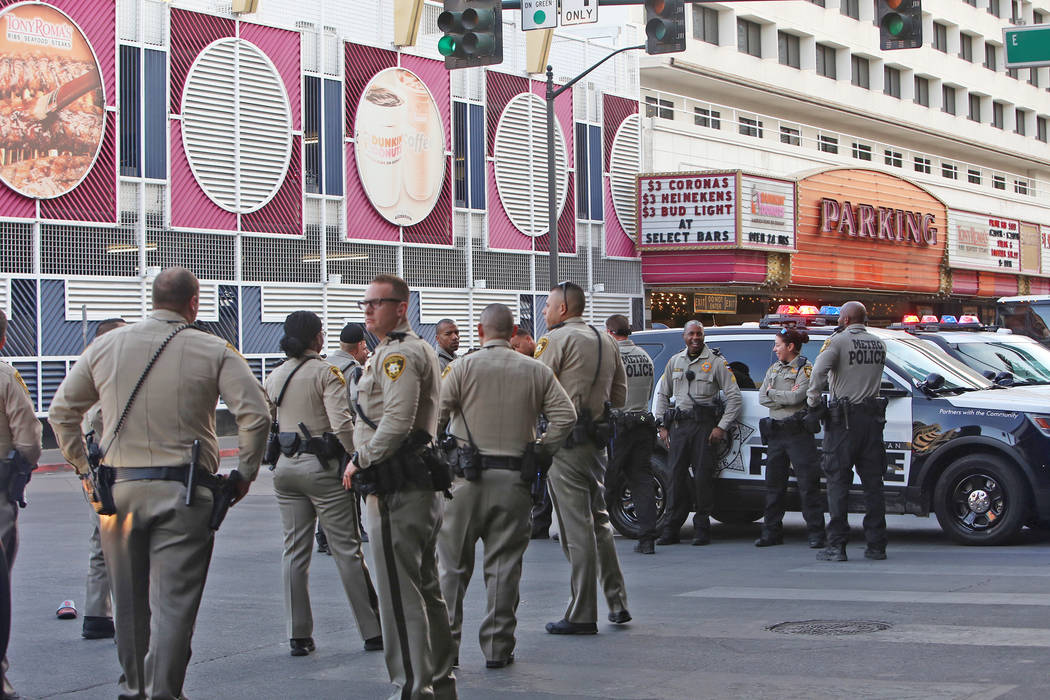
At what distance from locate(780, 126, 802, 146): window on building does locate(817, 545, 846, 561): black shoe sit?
3453 cm

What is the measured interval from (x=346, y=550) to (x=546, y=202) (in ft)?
83.0

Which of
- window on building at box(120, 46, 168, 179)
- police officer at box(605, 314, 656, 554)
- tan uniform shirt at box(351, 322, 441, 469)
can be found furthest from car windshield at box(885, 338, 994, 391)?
window on building at box(120, 46, 168, 179)

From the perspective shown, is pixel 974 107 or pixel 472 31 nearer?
pixel 472 31

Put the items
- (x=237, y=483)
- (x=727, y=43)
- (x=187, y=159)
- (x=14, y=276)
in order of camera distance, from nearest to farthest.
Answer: (x=237, y=483), (x=14, y=276), (x=187, y=159), (x=727, y=43)

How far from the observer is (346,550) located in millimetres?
7824

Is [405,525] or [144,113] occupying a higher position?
[144,113]

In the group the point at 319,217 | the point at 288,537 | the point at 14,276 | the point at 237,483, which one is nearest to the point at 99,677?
the point at 288,537

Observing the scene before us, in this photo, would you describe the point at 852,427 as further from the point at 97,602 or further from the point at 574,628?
the point at 97,602

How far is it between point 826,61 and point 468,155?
21.2 metres

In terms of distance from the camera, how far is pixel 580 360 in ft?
28.5

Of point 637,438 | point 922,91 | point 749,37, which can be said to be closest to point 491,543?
point 637,438

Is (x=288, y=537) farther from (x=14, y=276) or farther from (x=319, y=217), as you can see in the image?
(x=319, y=217)

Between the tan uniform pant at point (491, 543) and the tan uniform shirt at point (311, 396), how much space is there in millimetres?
1197

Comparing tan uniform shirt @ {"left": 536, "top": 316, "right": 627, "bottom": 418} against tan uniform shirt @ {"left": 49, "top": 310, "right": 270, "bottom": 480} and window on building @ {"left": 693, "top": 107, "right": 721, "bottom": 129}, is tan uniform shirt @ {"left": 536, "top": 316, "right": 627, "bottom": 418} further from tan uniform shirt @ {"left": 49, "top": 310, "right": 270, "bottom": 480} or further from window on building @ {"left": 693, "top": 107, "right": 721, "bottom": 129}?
window on building @ {"left": 693, "top": 107, "right": 721, "bottom": 129}
